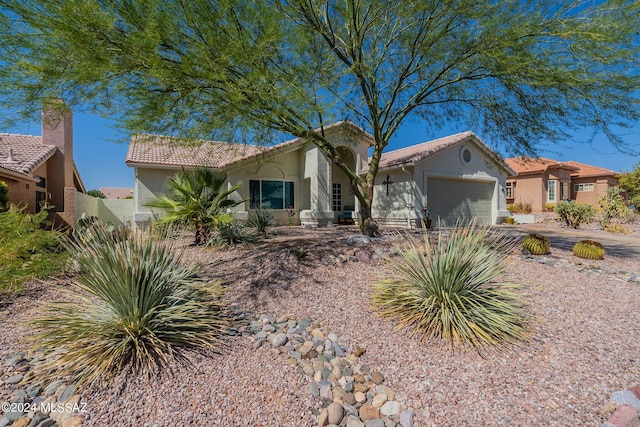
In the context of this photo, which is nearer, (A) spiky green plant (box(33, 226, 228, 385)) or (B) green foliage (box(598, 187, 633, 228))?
(A) spiky green plant (box(33, 226, 228, 385))

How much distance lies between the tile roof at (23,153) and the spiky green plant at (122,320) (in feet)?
35.2

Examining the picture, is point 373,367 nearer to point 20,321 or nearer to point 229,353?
point 229,353

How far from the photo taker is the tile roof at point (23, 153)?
12113 mm

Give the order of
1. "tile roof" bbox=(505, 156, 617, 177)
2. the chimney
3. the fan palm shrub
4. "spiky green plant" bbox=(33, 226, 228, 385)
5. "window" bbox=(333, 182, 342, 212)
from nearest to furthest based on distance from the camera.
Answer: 1. "spiky green plant" bbox=(33, 226, 228, 385)
2. the fan palm shrub
3. the chimney
4. "window" bbox=(333, 182, 342, 212)
5. "tile roof" bbox=(505, 156, 617, 177)

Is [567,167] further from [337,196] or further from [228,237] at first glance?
[228,237]

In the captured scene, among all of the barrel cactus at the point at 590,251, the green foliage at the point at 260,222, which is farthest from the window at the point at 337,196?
the barrel cactus at the point at 590,251

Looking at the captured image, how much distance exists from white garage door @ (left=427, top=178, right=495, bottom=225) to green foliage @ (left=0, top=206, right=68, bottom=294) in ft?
53.3

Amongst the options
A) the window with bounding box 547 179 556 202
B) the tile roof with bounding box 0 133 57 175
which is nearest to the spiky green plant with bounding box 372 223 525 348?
the tile roof with bounding box 0 133 57 175

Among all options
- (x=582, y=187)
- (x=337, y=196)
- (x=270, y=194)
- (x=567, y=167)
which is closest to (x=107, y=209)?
(x=270, y=194)

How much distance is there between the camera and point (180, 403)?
10.3ft

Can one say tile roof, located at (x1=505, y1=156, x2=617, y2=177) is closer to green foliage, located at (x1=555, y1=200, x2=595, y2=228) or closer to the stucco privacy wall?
green foliage, located at (x1=555, y1=200, x2=595, y2=228)

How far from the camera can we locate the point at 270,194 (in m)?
17.1

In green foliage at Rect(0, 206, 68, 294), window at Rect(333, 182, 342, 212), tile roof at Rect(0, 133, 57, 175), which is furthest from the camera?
window at Rect(333, 182, 342, 212)

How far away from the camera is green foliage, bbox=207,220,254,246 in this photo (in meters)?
8.77
